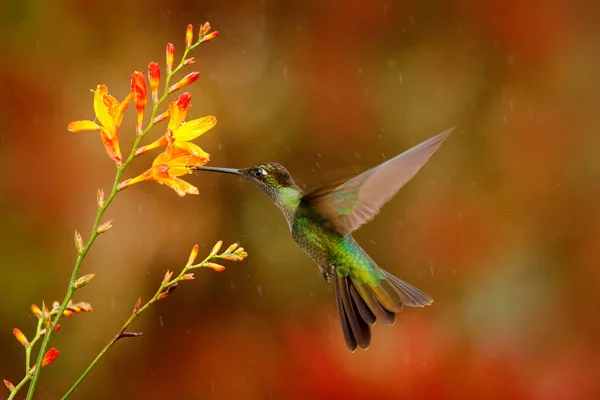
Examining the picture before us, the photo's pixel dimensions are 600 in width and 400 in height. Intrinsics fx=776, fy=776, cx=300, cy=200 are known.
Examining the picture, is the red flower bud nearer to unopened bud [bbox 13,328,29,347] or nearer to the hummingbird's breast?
unopened bud [bbox 13,328,29,347]

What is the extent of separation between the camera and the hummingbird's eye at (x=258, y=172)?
4.79ft

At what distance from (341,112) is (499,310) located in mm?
1252

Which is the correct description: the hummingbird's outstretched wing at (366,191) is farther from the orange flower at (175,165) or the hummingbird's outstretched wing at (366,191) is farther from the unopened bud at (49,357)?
the unopened bud at (49,357)

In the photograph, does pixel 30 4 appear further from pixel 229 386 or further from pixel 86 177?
pixel 229 386

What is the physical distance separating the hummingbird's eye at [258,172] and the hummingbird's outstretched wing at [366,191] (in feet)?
0.30

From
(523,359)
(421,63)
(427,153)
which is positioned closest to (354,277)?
(427,153)

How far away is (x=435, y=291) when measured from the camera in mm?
3721

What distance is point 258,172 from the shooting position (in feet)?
4.81

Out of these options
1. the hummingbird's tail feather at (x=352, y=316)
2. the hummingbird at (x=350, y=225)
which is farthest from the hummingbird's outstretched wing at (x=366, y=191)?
the hummingbird's tail feather at (x=352, y=316)

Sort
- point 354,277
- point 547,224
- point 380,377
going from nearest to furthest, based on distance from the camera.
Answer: point 354,277, point 380,377, point 547,224

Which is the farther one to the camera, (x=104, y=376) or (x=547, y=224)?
(x=547, y=224)

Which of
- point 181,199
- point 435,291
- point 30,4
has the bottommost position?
point 435,291

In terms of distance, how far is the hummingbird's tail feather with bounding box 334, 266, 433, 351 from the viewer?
4.82ft

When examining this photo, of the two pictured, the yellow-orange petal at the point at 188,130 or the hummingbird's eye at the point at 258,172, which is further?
the hummingbird's eye at the point at 258,172
